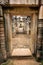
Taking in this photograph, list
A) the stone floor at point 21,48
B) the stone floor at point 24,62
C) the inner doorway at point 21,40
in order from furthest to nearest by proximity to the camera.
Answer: the inner doorway at point 21,40 → the stone floor at point 21,48 → the stone floor at point 24,62

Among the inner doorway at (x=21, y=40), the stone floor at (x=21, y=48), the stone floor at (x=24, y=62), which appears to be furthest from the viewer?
the inner doorway at (x=21, y=40)

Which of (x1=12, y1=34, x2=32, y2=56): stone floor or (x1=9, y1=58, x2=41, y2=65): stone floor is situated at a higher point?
(x1=12, y1=34, x2=32, y2=56): stone floor

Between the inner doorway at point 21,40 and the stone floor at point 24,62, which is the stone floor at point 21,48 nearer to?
the inner doorway at point 21,40

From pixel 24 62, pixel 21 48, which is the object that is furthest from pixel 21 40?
pixel 24 62

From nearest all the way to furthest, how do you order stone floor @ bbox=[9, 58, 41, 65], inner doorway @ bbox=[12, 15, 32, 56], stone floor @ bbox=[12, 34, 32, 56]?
1. stone floor @ bbox=[9, 58, 41, 65]
2. stone floor @ bbox=[12, 34, 32, 56]
3. inner doorway @ bbox=[12, 15, 32, 56]

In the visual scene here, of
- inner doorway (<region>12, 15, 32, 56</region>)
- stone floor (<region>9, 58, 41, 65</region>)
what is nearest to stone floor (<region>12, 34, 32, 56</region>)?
inner doorway (<region>12, 15, 32, 56</region>)

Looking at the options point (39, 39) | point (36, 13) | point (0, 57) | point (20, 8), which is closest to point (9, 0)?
point (20, 8)

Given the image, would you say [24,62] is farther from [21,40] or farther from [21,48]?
[21,40]

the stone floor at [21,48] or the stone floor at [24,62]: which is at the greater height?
the stone floor at [21,48]

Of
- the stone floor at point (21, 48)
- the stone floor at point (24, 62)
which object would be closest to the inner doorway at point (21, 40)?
the stone floor at point (21, 48)

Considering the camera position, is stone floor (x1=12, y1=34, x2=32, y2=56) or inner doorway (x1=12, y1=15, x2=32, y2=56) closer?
stone floor (x1=12, y1=34, x2=32, y2=56)

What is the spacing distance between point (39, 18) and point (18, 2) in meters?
0.84

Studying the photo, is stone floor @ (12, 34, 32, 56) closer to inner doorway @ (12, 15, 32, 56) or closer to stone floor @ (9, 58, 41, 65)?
inner doorway @ (12, 15, 32, 56)

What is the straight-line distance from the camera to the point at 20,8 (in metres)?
3.68
